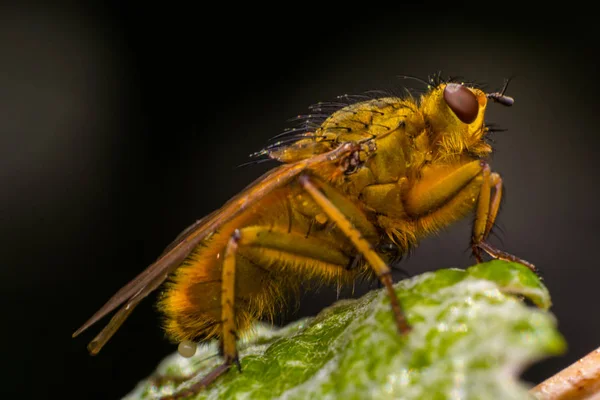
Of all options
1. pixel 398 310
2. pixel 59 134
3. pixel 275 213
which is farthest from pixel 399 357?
pixel 59 134

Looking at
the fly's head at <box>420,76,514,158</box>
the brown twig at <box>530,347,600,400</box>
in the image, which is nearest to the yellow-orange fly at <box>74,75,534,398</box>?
the fly's head at <box>420,76,514,158</box>

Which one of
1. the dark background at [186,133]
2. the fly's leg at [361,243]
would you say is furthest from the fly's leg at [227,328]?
the dark background at [186,133]

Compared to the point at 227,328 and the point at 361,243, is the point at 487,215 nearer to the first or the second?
the point at 361,243

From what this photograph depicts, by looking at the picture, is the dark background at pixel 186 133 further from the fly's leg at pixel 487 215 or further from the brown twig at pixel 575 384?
the brown twig at pixel 575 384

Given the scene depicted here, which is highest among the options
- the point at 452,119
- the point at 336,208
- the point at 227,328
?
the point at 452,119

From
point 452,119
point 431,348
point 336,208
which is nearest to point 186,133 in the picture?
point 452,119

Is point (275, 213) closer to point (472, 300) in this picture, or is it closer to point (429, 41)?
point (472, 300)
